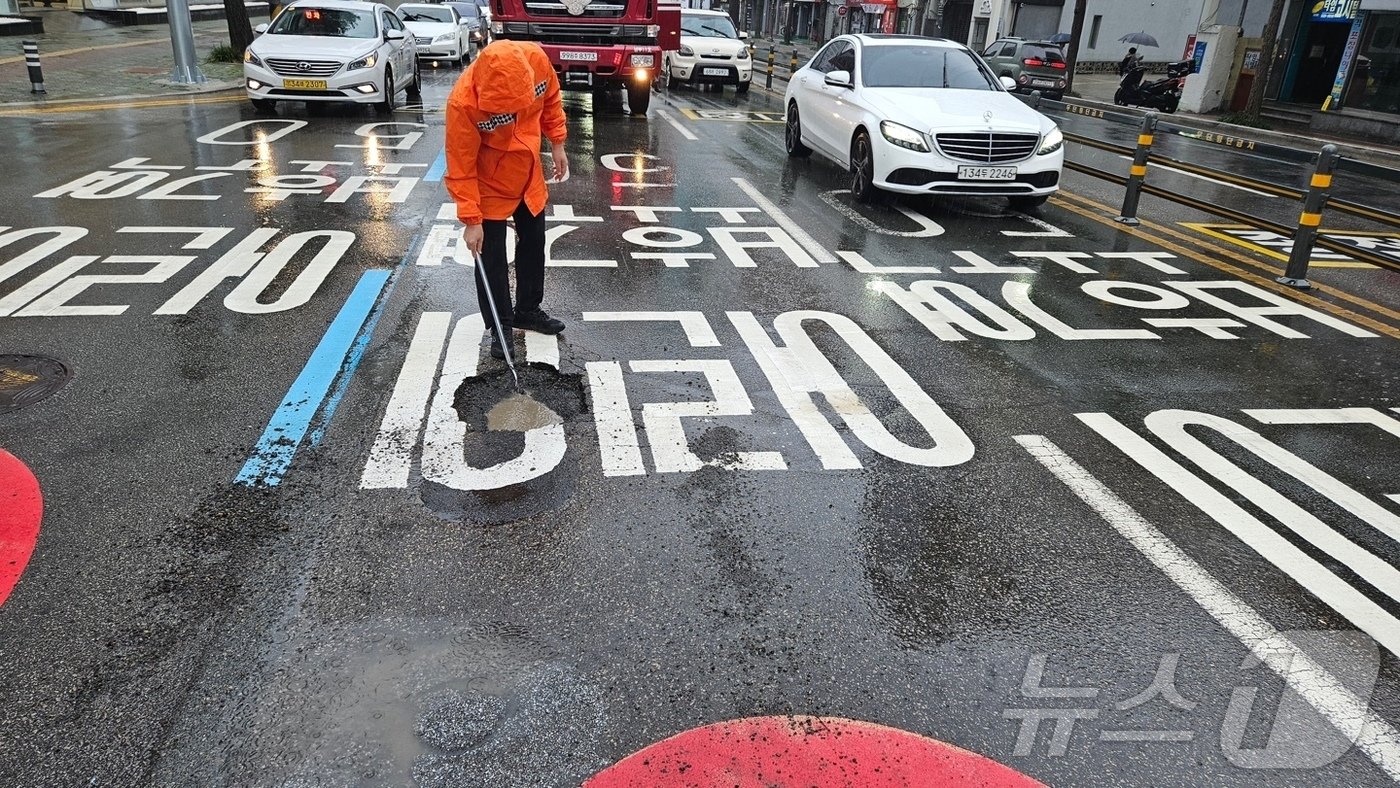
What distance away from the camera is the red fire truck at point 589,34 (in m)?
16.0

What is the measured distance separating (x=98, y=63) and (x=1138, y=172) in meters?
22.1

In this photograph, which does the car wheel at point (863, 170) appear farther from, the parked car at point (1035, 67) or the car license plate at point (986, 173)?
the parked car at point (1035, 67)

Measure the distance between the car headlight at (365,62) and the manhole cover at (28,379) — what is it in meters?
11.1

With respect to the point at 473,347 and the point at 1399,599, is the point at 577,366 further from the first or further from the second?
the point at 1399,599

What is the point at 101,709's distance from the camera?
276 cm

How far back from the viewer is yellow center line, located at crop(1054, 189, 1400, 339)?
7102 mm

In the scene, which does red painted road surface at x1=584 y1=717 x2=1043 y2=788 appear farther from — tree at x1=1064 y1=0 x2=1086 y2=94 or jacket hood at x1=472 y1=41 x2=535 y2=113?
tree at x1=1064 y1=0 x2=1086 y2=94

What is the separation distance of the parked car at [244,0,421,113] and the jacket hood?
11552mm

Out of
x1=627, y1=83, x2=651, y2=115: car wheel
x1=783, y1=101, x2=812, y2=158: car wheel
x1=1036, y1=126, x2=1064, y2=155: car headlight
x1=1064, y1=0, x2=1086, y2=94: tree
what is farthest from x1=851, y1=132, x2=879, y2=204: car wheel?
x1=1064, y1=0, x2=1086, y2=94: tree

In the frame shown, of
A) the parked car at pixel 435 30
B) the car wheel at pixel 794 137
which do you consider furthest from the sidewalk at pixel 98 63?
the car wheel at pixel 794 137

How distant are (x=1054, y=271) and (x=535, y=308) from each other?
14.6 ft

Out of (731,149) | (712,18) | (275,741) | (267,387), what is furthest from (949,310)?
(712,18)

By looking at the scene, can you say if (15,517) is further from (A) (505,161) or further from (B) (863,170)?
(B) (863,170)

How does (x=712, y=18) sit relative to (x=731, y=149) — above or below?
above
